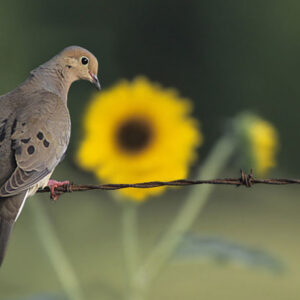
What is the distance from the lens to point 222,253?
2980 millimetres

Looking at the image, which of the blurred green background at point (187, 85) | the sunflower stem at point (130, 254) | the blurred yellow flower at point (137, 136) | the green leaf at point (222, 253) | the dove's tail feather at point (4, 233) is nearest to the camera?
the dove's tail feather at point (4, 233)

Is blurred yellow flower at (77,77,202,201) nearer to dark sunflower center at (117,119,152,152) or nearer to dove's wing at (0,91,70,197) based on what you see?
dark sunflower center at (117,119,152,152)

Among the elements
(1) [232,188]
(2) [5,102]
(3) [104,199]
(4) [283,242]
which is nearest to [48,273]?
(3) [104,199]

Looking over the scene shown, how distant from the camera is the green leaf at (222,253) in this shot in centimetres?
298

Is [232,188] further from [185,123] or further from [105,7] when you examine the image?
[185,123]

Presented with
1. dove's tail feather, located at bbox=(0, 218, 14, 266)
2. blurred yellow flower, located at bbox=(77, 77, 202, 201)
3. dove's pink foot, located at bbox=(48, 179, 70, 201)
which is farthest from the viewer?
blurred yellow flower, located at bbox=(77, 77, 202, 201)

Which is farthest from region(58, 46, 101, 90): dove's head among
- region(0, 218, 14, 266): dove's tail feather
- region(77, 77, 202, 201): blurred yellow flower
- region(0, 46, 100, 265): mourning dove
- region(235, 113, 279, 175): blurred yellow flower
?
region(0, 218, 14, 266): dove's tail feather

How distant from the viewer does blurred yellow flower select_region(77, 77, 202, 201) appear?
3354 mm

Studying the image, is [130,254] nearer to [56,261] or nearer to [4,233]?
[56,261]

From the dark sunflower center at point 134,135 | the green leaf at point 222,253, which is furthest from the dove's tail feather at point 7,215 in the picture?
the dark sunflower center at point 134,135

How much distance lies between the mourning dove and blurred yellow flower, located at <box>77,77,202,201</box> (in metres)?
0.35

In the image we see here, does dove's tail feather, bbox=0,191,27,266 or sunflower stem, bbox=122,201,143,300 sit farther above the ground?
sunflower stem, bbox=122,201,143,300

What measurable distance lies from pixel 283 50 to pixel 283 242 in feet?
5.08

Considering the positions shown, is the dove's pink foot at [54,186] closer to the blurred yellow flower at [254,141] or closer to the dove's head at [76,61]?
the dove's head at [76,61]
